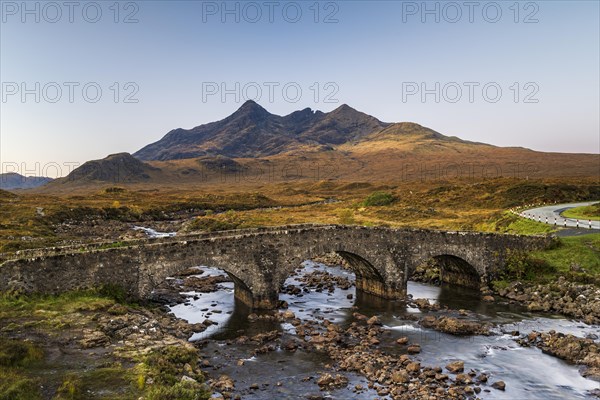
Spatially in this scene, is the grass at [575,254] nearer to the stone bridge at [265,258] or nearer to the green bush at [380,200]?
the stone bridge at [265,258]

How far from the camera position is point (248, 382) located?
20453 millimetres

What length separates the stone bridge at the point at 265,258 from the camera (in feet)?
78.6

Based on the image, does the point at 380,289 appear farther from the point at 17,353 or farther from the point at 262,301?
the point at 17,353

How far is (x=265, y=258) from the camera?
30219 millimetres

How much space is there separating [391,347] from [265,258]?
10020 millimetres

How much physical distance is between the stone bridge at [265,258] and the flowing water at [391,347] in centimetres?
204

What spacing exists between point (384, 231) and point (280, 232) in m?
8.18

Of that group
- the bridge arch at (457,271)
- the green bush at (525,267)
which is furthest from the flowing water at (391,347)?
the green bush at (525,267)

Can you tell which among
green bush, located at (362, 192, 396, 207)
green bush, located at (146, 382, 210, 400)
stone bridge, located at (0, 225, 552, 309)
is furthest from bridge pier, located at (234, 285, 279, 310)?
green bush, located at (362, 192, 396, 207)

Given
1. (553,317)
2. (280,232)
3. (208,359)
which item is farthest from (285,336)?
(553,317)

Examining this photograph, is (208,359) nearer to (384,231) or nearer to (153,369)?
(153,369)

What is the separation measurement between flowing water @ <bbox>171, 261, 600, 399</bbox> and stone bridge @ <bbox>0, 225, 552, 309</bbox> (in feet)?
6.69

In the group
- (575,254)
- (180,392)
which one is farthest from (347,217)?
(180,392)

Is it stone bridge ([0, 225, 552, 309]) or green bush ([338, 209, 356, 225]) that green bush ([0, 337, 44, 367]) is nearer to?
stone bridge ([0, 225, 552, 309])
